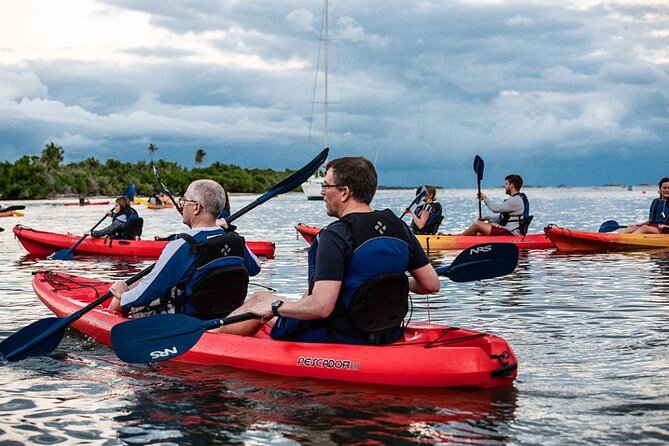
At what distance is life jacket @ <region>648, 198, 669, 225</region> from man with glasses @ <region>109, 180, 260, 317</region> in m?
11.5

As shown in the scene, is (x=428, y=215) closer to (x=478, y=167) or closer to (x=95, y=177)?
(x=478, y=167)

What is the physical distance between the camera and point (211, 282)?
5969 mm

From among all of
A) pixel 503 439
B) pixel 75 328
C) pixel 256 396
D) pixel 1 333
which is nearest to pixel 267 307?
pixel 256 396

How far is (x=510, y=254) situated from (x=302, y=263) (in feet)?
29.1

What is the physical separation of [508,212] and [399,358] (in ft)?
35.1

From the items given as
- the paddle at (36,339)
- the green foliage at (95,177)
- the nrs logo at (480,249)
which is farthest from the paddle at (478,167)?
the green foliage at (95,177)

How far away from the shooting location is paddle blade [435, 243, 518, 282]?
647 centimetres

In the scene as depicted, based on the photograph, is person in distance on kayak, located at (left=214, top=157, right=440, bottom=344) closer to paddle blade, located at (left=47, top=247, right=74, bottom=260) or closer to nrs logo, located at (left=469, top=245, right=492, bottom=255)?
nrs logo, located at (left=469, top=245, right=492, bottom=255)

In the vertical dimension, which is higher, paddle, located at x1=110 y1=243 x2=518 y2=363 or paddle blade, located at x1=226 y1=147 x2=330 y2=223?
paddle blade, located at x1=226 y1=147 x2=330 y2=223

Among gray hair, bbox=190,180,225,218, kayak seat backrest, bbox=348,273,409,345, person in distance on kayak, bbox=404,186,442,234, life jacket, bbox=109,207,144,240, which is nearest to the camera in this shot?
kayak seat backrest, bbox=348,273,409,345

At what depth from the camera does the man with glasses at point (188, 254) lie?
18.9 feet

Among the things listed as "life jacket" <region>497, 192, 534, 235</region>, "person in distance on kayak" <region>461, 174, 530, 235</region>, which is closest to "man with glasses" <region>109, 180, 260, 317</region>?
"person in distance on kayak" <region>461, 174, 530, 235</region>

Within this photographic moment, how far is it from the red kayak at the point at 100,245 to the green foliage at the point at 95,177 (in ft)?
211

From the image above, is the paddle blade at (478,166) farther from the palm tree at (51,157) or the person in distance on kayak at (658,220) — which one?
the palm tree at (51,157)
